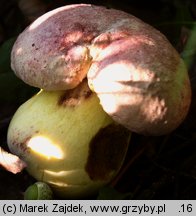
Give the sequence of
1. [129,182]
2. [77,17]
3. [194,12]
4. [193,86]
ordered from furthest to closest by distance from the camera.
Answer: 1. [194,12]
2. [193,86]
3. [129,182]
4. [77,17]

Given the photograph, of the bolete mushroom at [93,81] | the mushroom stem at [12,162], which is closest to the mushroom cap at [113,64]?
the bolete mushroom at [93,81]

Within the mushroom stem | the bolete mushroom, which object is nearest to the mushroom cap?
the bolete mushroom

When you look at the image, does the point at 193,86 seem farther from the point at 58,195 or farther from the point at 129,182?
the point at 58,195

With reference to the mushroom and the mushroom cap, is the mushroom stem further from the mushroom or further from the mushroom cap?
the mushroom cap

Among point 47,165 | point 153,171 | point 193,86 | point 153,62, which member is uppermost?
point 153,62

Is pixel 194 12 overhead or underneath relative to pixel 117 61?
underneath

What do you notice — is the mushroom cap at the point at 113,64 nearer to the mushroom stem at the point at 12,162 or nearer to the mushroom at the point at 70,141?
the mushroom at the point at 70,141

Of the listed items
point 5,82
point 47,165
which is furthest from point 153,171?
point 5,82

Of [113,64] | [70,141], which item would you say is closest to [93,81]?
[113,64]
